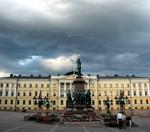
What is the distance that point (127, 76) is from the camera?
117 meters

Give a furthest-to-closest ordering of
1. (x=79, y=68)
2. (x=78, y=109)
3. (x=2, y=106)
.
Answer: (x=2, y=106)
(x=79, y=68)
(x=78, y=109)

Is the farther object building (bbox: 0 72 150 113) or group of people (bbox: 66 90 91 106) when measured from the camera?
building (bbox: 0 72 150 113)

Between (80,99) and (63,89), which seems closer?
(80,99)

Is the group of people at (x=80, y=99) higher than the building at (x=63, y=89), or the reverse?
the building at (x=63, y=89)

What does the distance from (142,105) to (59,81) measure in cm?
3625

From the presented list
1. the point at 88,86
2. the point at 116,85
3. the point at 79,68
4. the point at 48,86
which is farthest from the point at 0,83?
the point at 79,68

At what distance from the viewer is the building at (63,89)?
367 feet

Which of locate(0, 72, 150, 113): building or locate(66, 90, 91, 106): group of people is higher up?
locate(0, 72, 150, 113): building

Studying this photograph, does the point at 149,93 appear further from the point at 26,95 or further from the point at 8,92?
the point at 8,92

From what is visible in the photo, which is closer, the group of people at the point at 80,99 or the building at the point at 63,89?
the group of people at the point at 80,99

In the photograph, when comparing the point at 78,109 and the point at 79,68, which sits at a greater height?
the point at 79,68

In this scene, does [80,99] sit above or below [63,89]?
below

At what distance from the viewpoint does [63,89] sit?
113625mm

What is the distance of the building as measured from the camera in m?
112
